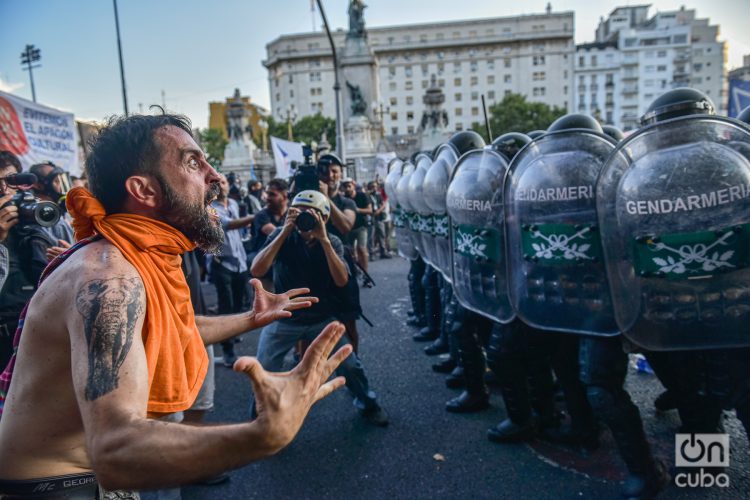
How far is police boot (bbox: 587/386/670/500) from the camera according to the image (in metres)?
2.66

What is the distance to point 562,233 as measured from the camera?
258 centimetres

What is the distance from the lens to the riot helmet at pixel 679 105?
2588mm

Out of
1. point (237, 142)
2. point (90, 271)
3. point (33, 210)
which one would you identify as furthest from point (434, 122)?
point (90, 271)

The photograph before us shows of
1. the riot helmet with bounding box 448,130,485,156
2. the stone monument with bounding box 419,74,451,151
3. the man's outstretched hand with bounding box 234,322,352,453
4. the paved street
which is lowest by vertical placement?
the paved street

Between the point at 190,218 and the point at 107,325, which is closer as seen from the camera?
the point at 107,325

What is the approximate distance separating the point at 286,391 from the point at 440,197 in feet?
11.4

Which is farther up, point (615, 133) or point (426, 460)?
point (615, 133)

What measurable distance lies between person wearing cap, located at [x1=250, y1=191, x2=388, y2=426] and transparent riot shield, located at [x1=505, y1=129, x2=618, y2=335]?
53.4 inches

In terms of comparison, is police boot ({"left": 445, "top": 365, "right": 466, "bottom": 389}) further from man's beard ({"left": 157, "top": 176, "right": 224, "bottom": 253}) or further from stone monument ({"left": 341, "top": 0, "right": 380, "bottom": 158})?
stone monument ({"left": 341, "top": 0, "right": 380, "bottom": 158})

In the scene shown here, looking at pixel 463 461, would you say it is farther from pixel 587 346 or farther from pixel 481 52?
pixel 481 52

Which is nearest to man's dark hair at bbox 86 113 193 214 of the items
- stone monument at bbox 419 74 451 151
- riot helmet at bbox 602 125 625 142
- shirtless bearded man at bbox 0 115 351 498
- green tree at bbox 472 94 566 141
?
shirtless bearded man at bbox 0 115 351 498

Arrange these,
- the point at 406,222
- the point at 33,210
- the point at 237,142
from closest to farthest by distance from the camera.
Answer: the point at 33,210
the point at 406,222
the point at 237,142

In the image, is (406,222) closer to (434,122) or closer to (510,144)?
(510,144)

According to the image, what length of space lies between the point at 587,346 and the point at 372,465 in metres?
1.61
